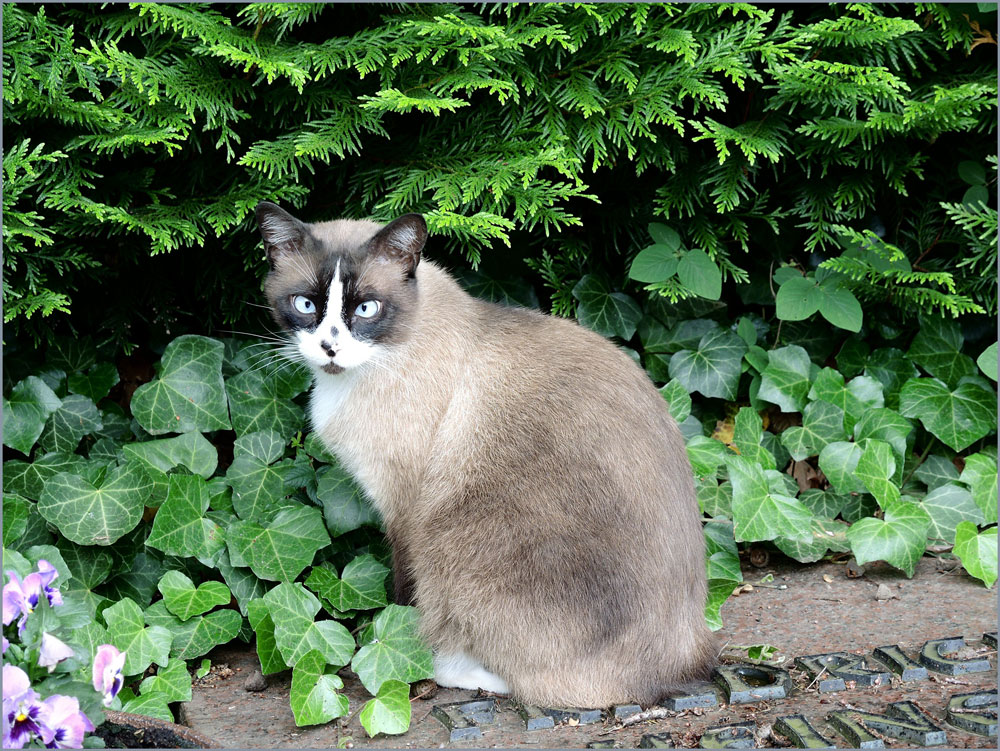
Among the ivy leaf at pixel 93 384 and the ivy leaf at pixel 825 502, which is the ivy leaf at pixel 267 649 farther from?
the ivy leaf at pixel 825 502

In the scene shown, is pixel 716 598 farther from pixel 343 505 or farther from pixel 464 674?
pixel 343 505

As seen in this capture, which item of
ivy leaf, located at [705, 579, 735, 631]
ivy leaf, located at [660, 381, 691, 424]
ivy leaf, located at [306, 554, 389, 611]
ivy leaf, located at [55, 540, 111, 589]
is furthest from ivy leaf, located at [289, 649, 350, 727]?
ivy leaf, located at [660, 381, 691, 424]

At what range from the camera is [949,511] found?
350 centimetres

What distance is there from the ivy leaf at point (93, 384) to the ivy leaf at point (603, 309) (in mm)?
1891

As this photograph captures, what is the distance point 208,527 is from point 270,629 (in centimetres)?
48

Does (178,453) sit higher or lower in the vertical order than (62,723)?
higher

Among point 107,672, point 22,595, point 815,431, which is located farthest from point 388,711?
point 815,431

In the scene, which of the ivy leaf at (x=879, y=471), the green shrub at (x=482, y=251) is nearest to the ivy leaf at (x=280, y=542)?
the green shrub at (x=482, y=251)

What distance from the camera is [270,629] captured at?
9.20 ft

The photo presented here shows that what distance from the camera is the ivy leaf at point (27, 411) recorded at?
3.23m

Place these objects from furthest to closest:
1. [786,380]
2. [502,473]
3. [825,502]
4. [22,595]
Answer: [786,380]
[825,502]
[502,473]
[22,595]

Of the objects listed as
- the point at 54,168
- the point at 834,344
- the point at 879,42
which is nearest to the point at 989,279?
the point at 834,344

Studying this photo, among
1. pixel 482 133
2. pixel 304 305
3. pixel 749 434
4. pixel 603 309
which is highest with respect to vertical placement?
pixel 482 133

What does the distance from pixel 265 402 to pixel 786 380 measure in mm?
2112
